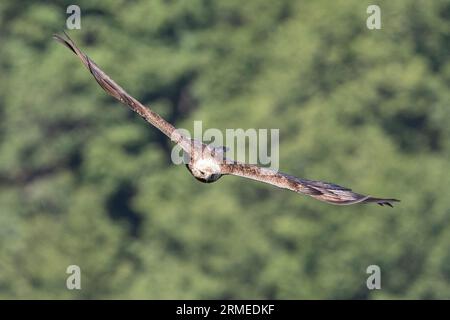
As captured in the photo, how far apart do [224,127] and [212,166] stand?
88.1ft

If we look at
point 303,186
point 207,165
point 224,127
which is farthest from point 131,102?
point 224,127

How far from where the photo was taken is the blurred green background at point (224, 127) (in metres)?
37.1

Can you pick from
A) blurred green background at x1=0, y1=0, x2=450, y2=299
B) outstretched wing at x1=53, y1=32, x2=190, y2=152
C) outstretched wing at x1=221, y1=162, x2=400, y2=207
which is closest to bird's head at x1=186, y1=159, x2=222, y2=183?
outstretched wing at x1=221, y1=162, x2=400, y2=207

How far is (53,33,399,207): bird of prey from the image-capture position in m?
13.5

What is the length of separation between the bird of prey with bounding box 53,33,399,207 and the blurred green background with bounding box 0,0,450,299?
827 inches

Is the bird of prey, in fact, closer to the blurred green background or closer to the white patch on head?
the white patch on head

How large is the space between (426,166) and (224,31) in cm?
1061

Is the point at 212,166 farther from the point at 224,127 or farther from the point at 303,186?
the point at 224,127

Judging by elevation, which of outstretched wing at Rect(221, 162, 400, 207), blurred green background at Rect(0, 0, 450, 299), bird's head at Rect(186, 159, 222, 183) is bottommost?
outstretched wing at Rect(221, 162, 400, 207)

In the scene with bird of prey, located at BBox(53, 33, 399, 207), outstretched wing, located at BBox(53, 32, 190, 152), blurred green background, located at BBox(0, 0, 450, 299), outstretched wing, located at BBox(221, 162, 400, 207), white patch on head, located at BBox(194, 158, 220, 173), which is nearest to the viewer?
outstretched wing, located at BBox(221, 162, 400, 207)

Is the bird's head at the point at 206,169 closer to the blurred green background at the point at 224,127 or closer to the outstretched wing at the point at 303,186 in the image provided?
the outstretched wing at the point at 303,186

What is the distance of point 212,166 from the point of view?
14273 millimetres
